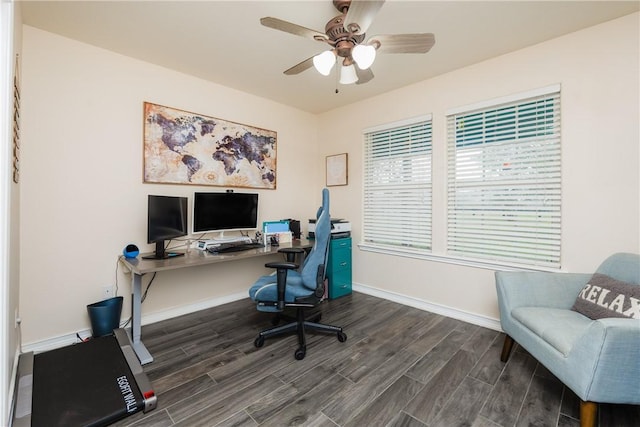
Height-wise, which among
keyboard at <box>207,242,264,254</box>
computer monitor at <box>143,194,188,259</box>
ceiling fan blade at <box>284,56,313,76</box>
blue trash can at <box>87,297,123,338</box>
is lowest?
blue trash can at <box>87,297,123,338</box>

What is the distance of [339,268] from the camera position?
3504mm

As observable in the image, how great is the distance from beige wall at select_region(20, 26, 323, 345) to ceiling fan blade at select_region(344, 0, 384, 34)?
6.93ft

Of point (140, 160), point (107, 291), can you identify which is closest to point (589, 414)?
point (107, 291)

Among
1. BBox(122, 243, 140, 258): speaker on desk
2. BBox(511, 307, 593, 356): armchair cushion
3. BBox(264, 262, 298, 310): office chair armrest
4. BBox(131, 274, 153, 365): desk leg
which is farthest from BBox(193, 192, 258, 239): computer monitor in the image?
BBox(511, 307, 593, 356): armchair cushion

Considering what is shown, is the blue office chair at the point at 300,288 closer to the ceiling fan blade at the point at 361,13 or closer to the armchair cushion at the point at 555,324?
the ceiling fan blade at the point at 361,13

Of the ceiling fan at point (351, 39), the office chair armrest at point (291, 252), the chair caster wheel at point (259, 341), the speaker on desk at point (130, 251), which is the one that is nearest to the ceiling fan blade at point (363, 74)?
the ceiling fan at point (351, 39)

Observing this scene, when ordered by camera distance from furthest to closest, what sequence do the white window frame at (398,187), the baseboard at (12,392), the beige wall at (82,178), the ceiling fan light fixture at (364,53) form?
the white window frame at (398,187), the beige wall at (82,178), the ceiling fan light fixture at (364,53), the baseboard at (12,392)

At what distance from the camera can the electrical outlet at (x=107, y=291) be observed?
8.06 ft

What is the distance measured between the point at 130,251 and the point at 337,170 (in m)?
2.62

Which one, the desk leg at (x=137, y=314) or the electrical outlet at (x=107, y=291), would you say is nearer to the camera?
the desk leg at (x=137, y=314)

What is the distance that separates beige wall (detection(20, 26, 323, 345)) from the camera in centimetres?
215

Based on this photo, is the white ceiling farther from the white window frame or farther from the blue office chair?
the blue office chair

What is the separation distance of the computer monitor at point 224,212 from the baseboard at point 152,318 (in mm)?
773

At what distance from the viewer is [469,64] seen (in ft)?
8.91
